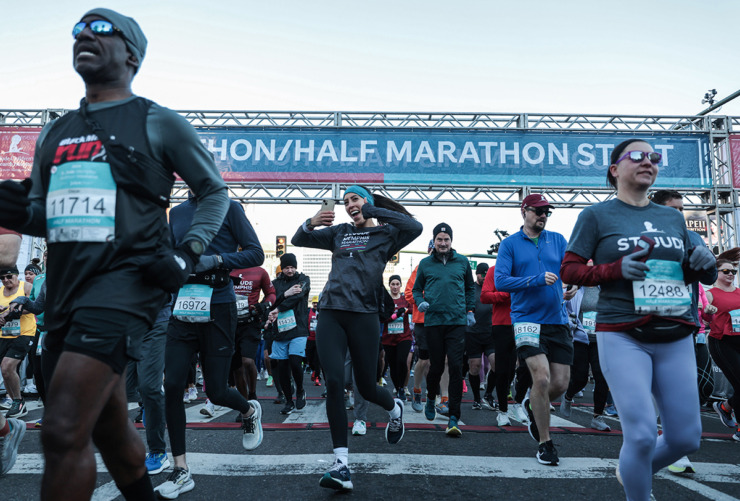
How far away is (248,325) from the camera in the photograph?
701 cm

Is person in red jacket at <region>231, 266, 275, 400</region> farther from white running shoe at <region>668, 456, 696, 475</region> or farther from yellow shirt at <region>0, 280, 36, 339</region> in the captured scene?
white running shoe at <region>668, 456, 696, 475</region>

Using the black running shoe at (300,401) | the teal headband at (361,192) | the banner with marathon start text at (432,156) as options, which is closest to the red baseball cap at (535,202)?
the teal headband at (361,192)

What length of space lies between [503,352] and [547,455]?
8.07 ft

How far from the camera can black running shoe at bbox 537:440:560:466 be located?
13.7 ft

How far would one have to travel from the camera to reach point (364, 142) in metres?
15.2

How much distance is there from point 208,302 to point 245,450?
137 cm

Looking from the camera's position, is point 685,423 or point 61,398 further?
point 685,423

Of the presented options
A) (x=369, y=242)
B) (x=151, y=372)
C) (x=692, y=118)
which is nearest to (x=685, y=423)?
(x=369, y=242)

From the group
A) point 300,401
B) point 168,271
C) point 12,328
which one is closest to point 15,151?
point 12,328

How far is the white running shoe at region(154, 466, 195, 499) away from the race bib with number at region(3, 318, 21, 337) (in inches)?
213

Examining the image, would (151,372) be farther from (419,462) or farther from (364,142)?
(364,142)

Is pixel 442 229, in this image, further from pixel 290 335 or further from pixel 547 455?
pixel 547 455

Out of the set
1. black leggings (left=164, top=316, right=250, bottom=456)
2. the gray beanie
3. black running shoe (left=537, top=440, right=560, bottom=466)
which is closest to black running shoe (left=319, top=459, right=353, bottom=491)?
black leggings (left=164, top=316, right=250, bottom=456)

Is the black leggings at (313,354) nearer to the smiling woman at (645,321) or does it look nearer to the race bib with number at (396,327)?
the race bib with number at (396,327)
